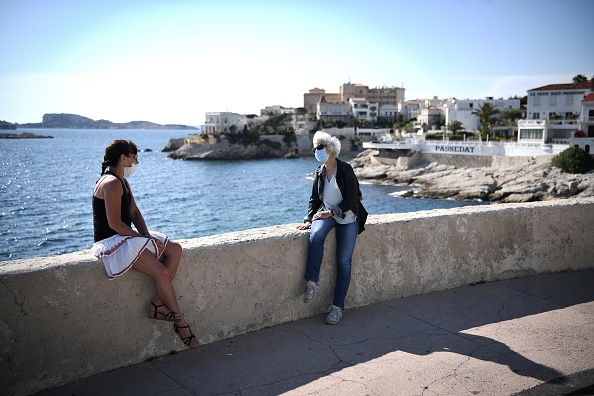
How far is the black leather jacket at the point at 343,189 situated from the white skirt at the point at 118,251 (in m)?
1.52

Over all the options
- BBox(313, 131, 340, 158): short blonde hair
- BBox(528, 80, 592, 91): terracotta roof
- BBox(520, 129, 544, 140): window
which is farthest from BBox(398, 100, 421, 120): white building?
BBox(313, 131, 340, 158): short blonde hair

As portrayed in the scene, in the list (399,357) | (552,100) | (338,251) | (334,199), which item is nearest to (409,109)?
(552,100)

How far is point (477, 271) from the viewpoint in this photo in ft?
17.4

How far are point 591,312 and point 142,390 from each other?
12.8 ft

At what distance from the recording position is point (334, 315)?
4.28m

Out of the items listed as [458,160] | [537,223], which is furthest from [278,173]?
[537,223]

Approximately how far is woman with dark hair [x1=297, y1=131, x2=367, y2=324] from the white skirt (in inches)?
58.6

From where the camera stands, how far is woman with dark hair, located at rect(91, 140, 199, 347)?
3408 millimetres

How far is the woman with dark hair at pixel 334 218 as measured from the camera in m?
4.30

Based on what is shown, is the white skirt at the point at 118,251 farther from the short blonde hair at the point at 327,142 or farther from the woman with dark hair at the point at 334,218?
the short blonde hair at the point at 327,142

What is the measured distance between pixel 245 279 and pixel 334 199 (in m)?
1.09

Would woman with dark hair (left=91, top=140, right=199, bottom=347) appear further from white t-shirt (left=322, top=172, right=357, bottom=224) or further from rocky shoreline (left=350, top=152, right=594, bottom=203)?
rocky shoreline (left=350, top=152, right=594, bottom=203)

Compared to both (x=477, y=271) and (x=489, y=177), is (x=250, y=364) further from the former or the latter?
(x=489, y=177)

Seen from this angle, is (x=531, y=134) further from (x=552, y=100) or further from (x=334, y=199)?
(x=334, y=199)
